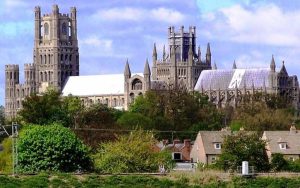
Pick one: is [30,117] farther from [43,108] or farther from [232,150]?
[232,150]

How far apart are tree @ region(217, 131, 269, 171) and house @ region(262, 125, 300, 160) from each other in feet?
27.2

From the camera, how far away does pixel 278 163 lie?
7475cm

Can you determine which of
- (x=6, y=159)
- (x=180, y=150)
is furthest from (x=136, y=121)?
(x=6, y=159)

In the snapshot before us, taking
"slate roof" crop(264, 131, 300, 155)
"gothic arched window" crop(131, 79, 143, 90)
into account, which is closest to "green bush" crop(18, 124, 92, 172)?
"slate roof" crop(264, 131, 300, 155)

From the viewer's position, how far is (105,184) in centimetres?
5684

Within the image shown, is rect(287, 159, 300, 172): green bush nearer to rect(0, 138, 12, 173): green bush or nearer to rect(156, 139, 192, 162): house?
rect(156, 139, 192, 162): house

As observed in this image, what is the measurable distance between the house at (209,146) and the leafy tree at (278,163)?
917 centimetres

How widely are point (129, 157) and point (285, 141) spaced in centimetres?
1891

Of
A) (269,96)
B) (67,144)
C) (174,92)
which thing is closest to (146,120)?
(174,92)

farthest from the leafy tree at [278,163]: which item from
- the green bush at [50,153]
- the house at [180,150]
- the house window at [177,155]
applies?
→ the house window at [177,155]

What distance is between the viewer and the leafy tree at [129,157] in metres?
69.1

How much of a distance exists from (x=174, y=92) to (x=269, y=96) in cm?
1492

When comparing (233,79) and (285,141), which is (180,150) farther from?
(233,79)

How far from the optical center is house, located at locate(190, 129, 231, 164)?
8562 centimetres
